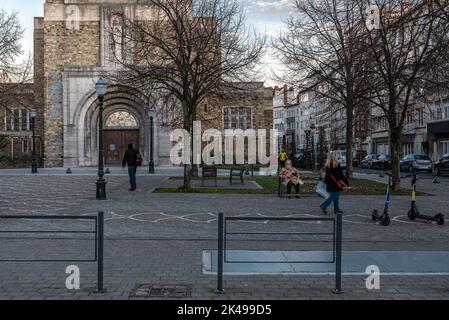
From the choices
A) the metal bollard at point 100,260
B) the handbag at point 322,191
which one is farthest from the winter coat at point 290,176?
the metal bollard at point 100,260

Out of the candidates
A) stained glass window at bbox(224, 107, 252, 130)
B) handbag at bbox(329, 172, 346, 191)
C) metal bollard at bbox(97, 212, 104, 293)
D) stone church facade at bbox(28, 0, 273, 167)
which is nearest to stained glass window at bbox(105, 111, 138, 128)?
stone church facade at bbox(28, 0, 273, 167)

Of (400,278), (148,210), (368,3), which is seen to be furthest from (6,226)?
(368,3)

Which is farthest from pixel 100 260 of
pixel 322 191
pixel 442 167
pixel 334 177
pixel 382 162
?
pixel 382 162

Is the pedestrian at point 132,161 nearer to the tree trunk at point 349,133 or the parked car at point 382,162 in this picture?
the tree trunk at point 349,133

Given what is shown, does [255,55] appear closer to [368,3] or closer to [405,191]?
[368,3]

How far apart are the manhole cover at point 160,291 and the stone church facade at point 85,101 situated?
3537cm

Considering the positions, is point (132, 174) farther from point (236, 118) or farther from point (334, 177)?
point (236, 118)

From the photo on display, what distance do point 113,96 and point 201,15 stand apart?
74.3 feet

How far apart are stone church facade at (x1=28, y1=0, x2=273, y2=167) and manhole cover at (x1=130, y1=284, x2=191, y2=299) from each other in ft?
116

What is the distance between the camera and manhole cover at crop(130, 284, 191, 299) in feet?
20.5

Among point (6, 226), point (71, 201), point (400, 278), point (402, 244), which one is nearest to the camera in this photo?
point (400, 278)

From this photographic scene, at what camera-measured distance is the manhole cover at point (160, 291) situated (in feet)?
20.5

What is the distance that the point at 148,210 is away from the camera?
14.7m
